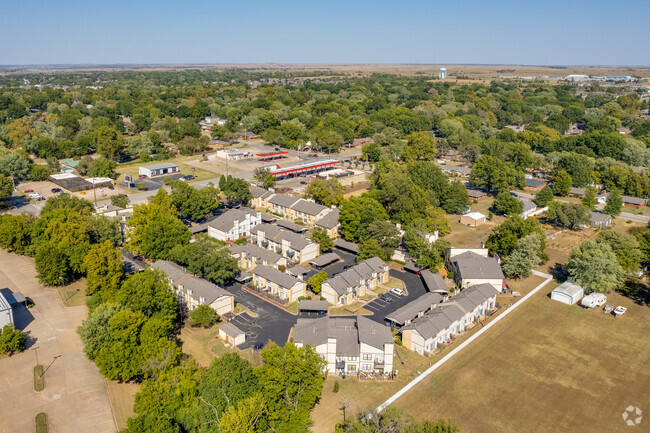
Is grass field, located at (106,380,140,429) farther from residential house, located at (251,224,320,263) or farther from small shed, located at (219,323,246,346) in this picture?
residential house, located at (251,224,320,263)

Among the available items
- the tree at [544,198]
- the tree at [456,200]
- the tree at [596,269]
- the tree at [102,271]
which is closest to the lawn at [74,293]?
the tree at [102,271]

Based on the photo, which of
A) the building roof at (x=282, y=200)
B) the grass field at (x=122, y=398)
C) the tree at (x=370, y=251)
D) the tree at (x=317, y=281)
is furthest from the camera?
the building roof at (x=282, y=200)

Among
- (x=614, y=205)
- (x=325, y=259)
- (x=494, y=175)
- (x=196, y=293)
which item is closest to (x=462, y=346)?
(x=325, y=259)

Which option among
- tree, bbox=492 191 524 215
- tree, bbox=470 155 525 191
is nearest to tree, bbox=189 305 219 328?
tree, bbox=492 191 524 215

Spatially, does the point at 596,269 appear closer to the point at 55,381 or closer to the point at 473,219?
the point at 473,219

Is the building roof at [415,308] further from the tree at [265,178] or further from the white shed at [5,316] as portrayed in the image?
the tree at [265,178]

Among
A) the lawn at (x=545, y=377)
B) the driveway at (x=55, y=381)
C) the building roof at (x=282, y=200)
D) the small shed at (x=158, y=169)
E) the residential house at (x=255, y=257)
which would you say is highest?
the small shed at (x=158, y=169)

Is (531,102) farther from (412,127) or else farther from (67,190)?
(67,190)
